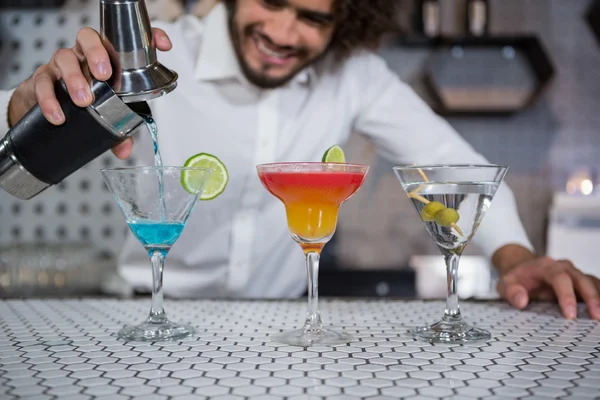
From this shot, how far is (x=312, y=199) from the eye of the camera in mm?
1207

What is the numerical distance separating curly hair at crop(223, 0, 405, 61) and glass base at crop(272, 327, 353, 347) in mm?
1556

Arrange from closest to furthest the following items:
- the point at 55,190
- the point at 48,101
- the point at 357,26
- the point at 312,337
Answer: the point at 312,337 < the point at 48,101 < the point at 357,26 < the point at 55,190

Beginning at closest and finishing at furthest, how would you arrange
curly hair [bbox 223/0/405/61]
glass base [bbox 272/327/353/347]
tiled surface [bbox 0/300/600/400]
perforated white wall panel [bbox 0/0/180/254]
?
tiled surface [bbox 0/300/600/400] → glass base [bbox 272/327/353/347] → curly hair [bbox 223/0/405/61] → perforated white wall panel [bbox 0/0/180/254]

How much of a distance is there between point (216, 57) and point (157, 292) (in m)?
1.34

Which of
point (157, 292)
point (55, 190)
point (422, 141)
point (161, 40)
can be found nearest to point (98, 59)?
point (161, 40)

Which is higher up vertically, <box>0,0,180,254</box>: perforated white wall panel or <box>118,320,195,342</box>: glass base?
<box>0,0,180,254</box>: perforated white wall panel

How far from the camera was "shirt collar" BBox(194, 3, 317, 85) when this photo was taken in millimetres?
2344

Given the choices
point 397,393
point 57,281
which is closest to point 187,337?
point 397,393

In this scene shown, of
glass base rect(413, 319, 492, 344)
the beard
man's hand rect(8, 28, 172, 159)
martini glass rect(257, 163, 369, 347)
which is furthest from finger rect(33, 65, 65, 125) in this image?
the beard

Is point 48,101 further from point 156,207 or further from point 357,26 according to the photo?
point 357,26

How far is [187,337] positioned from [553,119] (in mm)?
4047

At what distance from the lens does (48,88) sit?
1.21 m

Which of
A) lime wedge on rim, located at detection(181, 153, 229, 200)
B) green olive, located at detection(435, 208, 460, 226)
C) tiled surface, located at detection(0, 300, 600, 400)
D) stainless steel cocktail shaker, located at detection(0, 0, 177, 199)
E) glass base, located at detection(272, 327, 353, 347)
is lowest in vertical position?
tiled surface, located at detection(0, 300, 600, 400)

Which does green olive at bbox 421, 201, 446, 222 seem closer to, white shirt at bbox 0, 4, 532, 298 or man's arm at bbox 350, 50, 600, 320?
man's arm at bbox 350, 50, 600, 320
